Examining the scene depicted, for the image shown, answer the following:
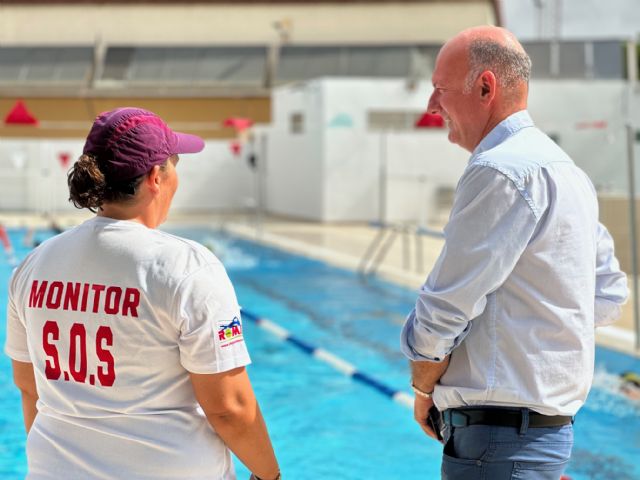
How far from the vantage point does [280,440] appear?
18.4 feet

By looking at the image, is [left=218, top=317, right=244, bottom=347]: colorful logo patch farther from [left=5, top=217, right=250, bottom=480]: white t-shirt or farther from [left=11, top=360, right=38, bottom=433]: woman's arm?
[left=11, top=360, right=38, bottom=433]: woman's arm

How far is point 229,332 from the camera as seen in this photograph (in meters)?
1.84

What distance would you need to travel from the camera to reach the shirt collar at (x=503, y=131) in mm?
2043

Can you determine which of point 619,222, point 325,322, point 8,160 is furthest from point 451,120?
point 8,160

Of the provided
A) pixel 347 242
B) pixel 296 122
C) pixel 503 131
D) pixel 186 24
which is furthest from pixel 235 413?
pixel 186 24

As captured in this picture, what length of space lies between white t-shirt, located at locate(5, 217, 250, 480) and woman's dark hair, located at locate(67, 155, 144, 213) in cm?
5

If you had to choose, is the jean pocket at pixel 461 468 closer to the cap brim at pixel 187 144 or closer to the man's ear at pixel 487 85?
the man's ear at pixel 487 85

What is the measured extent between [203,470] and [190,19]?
90.2 feet

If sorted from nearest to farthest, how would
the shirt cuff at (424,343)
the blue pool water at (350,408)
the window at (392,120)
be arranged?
the shirt cuff at (424,343), the blue pool water at (350,408), the window at (392,120)

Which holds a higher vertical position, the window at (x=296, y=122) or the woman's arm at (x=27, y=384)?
the window at (x=296, y=122)

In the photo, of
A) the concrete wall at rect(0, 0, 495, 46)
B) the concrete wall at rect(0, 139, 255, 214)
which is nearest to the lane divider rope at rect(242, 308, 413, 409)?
the concrete wall at rect(0, 139, 255, 214)

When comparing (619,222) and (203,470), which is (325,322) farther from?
(203,470)

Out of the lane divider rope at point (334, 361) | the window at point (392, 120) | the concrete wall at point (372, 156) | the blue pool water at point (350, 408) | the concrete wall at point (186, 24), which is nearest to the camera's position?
the blue pool water at point (350, 408)

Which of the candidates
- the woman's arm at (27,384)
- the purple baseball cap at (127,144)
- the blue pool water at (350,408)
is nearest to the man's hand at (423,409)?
the purple baseball cap at (127,144)
